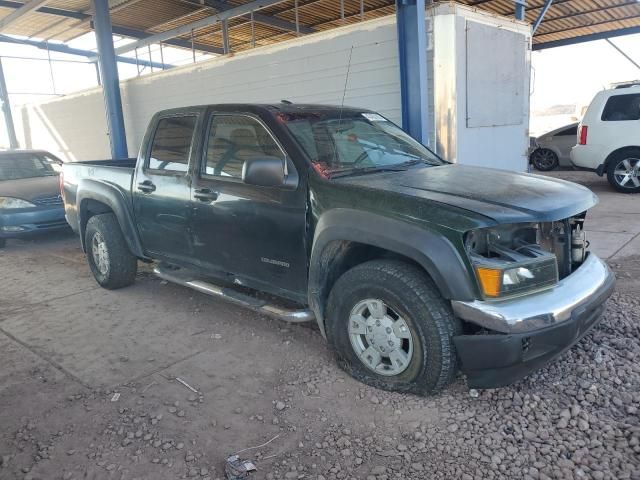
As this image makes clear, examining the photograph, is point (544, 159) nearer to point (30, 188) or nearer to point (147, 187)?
point (147, 187)

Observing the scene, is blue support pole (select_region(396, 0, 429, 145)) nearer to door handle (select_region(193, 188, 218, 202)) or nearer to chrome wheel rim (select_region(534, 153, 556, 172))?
door handle (select_region(193, 188, 218, 202))

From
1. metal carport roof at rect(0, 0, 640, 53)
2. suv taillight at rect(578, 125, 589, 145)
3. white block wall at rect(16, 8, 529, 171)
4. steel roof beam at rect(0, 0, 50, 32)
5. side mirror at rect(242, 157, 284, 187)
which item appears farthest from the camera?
metal carport roof at rect(0, 0, 640, 53)

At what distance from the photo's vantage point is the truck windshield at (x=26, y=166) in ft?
27.4

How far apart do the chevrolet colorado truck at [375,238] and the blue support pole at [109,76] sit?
738 cm

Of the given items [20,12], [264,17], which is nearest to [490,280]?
[264,17]

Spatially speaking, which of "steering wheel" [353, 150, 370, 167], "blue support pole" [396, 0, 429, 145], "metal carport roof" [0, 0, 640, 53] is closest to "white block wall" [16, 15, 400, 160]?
"blue support pole" [396, 0, 429, 145]

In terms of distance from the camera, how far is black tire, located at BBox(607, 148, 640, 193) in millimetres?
9531

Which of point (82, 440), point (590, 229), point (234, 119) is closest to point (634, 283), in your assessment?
point (590, 229)

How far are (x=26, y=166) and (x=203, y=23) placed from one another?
6455 mm

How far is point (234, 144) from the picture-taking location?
3988mm

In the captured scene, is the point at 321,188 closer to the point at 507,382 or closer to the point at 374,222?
the point at 374,222

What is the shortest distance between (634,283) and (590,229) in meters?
2.51

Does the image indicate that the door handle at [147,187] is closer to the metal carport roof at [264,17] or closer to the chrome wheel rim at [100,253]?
the chrome wheel rim at [100,253]

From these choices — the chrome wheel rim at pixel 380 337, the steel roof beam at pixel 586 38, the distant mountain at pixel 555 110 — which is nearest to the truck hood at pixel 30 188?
the chrome wheel rim at pixel 380 337
